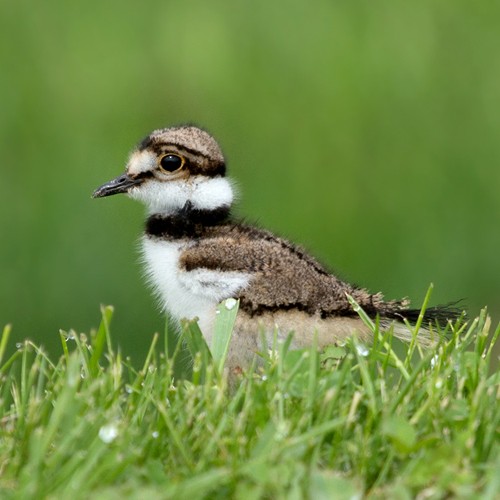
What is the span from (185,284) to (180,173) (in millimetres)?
550

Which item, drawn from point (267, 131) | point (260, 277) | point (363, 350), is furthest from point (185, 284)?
point (267, 131)

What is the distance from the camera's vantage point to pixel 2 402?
3480mm

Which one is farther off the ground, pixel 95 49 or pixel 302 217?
pixel 95 49

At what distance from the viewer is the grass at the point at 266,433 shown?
2.76 m

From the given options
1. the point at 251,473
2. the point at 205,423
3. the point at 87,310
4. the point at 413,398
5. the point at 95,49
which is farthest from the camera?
the point at 95,49

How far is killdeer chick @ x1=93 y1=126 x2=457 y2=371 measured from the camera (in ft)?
14.0

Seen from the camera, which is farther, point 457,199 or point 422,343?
point 457,199

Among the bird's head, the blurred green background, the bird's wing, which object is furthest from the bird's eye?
the blurred green background

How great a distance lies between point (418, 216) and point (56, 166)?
7.36 feet

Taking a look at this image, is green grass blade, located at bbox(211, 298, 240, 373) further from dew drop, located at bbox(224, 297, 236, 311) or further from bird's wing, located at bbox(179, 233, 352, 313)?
bird's wing, located at bbox(179, 233, 352, 313)

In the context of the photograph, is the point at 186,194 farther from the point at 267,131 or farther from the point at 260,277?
the point at 267,131

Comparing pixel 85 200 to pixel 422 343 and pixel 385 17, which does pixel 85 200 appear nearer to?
pixel 385 17

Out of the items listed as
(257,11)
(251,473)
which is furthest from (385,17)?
(251,473)

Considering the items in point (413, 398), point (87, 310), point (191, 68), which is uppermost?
point (191, 68)
